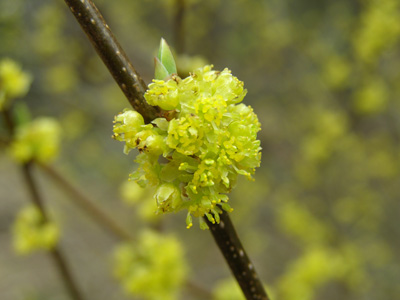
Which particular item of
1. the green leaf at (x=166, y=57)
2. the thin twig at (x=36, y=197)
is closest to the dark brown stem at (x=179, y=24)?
the thin twig at (x=36, y=197)

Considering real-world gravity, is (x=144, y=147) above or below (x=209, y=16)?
below

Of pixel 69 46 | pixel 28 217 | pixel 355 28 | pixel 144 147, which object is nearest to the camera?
pixel 144 147

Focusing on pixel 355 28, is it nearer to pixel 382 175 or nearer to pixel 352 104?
pixel 352 104

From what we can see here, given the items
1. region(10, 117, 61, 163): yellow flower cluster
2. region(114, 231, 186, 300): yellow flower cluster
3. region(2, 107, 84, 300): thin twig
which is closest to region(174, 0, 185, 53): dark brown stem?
region(10, 117, 61, 163): yellow flower cluster

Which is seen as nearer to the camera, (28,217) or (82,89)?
(28,217)

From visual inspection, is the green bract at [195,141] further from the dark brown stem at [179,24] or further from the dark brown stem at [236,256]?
the dark brown stem at [179,24]

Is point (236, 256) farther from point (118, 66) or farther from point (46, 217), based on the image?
point (46, 217)

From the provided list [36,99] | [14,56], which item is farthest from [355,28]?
[36,99]
